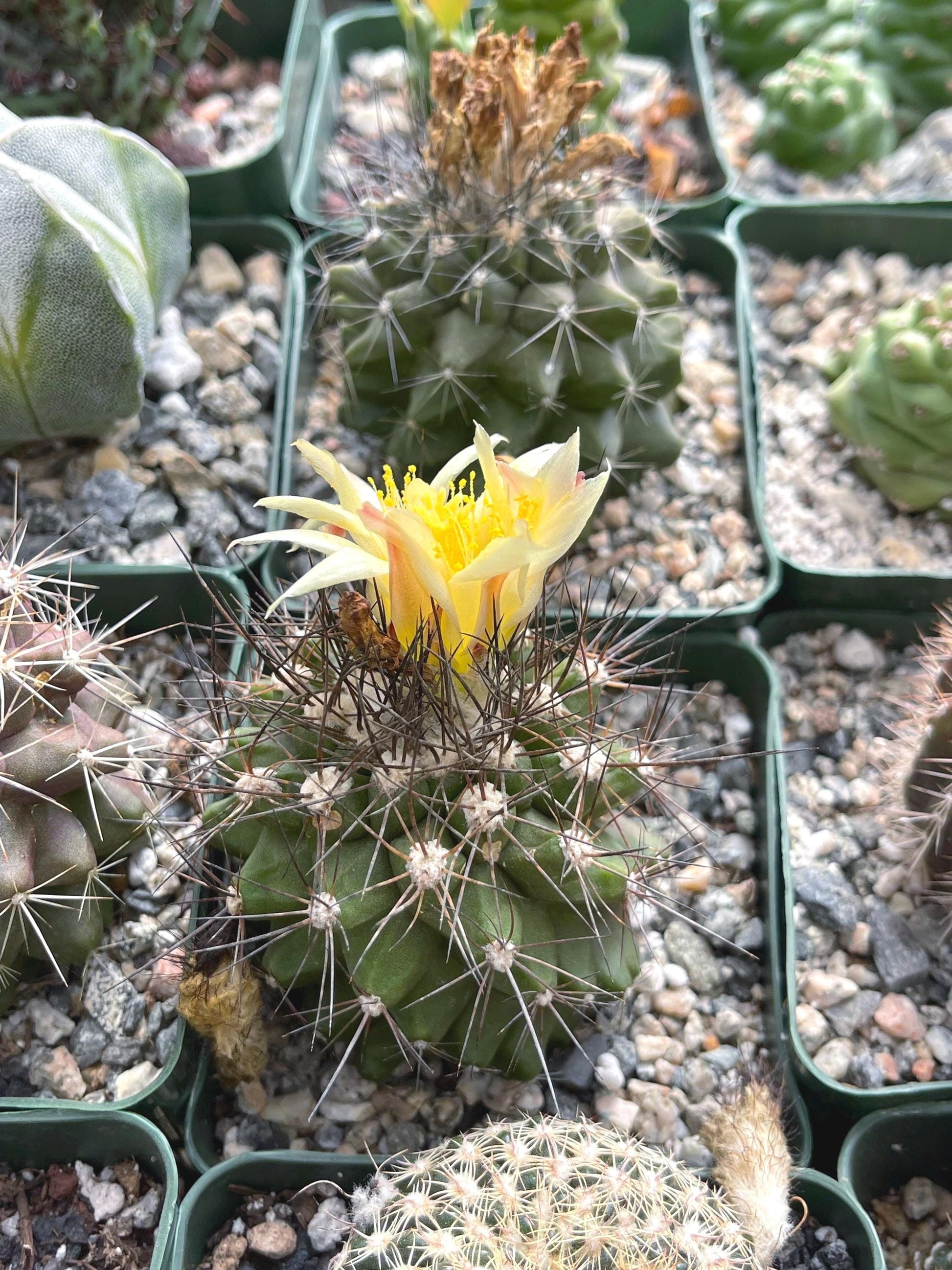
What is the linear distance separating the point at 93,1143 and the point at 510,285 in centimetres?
105

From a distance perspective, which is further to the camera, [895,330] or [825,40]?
[825,40]

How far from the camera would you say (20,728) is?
101cm

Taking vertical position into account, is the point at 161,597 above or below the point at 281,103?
below

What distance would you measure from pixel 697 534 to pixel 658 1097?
0.76 m

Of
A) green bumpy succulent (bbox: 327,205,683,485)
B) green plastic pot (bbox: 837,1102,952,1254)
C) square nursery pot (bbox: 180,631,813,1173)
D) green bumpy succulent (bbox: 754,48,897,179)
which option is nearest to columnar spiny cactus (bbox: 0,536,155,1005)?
square nursery pot (bbox: 180,631,813,1173)

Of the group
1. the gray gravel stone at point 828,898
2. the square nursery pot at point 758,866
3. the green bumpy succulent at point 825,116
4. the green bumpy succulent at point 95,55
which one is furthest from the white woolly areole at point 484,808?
the green bumpy succulent at point 825,116

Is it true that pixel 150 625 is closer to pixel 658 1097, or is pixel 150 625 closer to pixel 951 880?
pixel 658 1097

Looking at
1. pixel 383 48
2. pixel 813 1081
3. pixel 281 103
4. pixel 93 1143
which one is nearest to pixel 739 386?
pixel 281 103

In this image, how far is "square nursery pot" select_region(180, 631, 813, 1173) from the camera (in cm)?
106

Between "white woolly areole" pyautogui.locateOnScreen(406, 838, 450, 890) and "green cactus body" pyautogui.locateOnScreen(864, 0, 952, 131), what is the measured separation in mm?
1934

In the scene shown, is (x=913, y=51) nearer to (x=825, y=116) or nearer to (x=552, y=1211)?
(x=825, y=116)

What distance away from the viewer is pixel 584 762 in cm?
94

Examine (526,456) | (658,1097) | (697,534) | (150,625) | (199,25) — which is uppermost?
(199,25)

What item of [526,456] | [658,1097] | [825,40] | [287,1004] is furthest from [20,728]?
[825,40]
